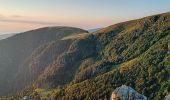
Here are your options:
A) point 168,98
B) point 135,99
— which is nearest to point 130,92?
point 135,99

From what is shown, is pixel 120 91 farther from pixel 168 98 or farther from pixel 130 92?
pixel 168 98

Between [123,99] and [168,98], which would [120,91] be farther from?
[168,98]

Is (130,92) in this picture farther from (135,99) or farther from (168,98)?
(168,98)

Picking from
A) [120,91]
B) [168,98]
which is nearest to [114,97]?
[120,91]

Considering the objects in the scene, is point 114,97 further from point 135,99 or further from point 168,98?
point 168,98

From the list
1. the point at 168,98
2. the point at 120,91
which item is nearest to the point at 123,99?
the point at 120,91

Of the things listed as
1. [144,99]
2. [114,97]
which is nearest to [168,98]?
[144,99]
